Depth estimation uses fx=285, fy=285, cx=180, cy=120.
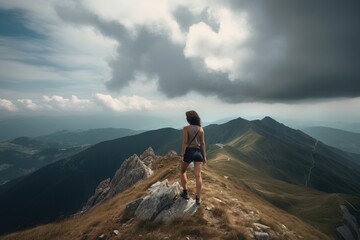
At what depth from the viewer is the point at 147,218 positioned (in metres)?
17.2

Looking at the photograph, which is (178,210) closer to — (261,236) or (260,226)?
(261,236)

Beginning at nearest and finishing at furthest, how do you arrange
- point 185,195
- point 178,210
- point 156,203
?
1. point 178,210
2. point 156,203
3. point 185,195

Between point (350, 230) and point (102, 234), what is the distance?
4009 inches

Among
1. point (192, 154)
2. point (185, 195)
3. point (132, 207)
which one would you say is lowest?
point (132, 207)

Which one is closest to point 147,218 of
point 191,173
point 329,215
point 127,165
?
point 191,173

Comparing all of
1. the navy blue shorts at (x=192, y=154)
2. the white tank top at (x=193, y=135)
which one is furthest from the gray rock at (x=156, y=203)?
the white tank top at (x=193, y=135)

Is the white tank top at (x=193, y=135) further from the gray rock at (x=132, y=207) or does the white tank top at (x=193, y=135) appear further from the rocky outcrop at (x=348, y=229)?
the rocky outcrop at (x=348, y=229)

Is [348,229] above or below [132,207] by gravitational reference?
below

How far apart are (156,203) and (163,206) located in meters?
0.49

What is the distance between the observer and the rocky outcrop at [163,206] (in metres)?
17.0

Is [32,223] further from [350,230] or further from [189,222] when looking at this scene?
[350,230]

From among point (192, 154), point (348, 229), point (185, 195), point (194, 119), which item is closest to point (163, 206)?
point (185, 195)

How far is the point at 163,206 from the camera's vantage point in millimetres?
18031

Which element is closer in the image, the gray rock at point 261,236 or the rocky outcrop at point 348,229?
the gray rock at point 261,236
